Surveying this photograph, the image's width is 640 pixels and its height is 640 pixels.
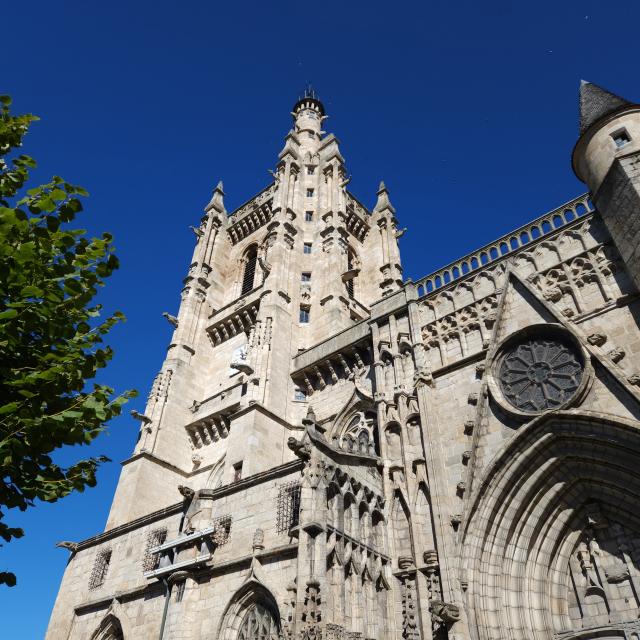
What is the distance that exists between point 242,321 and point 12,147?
18.1 m

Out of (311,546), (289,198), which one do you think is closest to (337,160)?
(289,198)

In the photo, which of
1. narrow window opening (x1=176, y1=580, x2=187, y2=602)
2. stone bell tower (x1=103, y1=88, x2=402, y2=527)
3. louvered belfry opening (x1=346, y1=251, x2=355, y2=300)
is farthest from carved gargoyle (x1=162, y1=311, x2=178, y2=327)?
narrow window opening (x1=176, y1=580, x2=187, y2=602)

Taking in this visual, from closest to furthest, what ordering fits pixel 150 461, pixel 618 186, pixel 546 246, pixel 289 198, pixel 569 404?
pixel 569 404 < pixel 618 186 < pixel 546 246 < pixel 150 461 < pixel 289 198

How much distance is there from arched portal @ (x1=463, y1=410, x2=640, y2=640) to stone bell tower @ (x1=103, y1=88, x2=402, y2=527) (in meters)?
8.01

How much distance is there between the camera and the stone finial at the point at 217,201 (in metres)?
33.2

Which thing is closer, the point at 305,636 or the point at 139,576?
the point at 305,636

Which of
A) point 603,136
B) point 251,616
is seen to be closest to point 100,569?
point 251,616

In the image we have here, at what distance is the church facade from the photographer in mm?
10680

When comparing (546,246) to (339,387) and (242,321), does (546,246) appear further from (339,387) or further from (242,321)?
(242,321)

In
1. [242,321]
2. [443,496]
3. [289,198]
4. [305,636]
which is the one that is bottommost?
[305,636]

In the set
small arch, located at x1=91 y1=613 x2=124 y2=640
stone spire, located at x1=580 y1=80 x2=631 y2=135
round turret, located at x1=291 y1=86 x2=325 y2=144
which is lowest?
small arch, located at x1=91 y1=613 x2=124 y2=640

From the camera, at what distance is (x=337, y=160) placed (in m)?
31.1

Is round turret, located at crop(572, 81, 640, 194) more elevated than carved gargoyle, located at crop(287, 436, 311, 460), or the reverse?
round turret, located at crop(572, 81, 640, 194)

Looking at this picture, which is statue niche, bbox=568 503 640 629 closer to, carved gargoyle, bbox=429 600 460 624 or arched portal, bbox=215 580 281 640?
carved gargoyle, bbox=429 600 460 624
